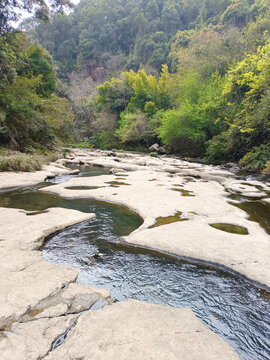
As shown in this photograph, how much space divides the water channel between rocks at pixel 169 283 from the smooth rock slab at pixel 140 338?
379 millimetres

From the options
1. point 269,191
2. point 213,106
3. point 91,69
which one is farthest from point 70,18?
point 269,191

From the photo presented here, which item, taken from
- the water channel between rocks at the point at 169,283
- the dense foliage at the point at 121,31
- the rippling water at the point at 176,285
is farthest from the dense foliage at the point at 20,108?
the dense foliage at the point at 121,31

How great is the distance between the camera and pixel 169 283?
284 centimetres

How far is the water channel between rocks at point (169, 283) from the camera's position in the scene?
218 centimetres

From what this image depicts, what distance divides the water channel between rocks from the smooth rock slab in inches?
14.9

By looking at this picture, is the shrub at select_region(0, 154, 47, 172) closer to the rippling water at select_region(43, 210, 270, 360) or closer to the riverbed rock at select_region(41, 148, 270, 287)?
the riverbed rock at select_region(41, 148, 270, 287)

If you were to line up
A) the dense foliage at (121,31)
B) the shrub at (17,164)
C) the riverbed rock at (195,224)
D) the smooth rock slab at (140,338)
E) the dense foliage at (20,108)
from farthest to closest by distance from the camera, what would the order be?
the dense foliage at (121,31), the dense foliage at (20,108), the shrub at (17,164), the riverbed rock at (195,224), the smooth rock slab at (140,338)

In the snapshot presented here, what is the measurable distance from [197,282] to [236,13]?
5463 cm

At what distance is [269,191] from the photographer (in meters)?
8.05

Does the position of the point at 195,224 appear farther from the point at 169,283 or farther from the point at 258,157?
the point at 258,157

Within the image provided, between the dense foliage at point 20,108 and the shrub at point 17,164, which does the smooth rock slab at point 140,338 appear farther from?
the dense foliage at point 20,108

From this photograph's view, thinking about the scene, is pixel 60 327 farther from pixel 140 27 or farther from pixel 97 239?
pixel 140 27

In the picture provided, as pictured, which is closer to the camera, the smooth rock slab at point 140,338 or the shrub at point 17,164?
the smooth rock slab at point 140,338

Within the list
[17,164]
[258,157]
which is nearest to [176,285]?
[17,164]
